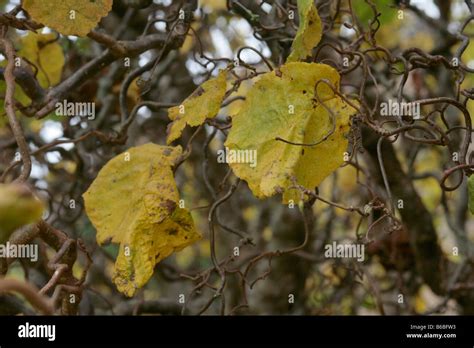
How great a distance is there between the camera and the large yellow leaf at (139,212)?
94 centimetres

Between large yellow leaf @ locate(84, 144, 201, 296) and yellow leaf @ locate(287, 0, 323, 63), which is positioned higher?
yellow leaf @ locate(287, 0, 323, 63)

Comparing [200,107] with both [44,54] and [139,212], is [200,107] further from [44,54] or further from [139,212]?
[44,54]

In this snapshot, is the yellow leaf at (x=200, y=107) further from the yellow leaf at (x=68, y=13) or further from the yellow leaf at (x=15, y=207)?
the yellow leaf at (x=15, y=207)

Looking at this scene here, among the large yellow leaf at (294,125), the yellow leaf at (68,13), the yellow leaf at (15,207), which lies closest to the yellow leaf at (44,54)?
the yellow leaf at (68,13)

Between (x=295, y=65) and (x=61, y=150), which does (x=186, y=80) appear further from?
(x=295, y=65)

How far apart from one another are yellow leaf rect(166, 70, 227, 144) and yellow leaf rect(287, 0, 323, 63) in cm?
10

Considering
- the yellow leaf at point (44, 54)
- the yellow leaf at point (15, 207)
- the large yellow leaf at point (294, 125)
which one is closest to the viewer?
the yellow leaf at point (15, 207)

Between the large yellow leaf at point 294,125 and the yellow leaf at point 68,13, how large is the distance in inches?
9.9

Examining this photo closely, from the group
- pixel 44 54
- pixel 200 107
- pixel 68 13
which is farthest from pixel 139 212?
pixel 44 54

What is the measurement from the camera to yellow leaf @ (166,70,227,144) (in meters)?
0.97

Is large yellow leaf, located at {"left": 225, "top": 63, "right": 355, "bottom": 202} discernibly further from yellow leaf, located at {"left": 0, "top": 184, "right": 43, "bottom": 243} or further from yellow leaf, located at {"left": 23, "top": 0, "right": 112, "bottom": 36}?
yellow leaf, located at {"left": 0, "top": 184, "right": 43, "bottom": 243}

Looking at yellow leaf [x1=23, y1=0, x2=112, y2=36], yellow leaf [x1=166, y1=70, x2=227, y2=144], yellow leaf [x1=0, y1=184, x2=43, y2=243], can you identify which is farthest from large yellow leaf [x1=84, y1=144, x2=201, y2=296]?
yellow leaf [x1=0, y1=184, x2=43, y2=243]

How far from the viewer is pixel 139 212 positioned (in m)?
0.97

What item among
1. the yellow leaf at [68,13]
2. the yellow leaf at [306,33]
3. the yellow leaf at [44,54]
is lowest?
the yellow leaf at [306,33]
